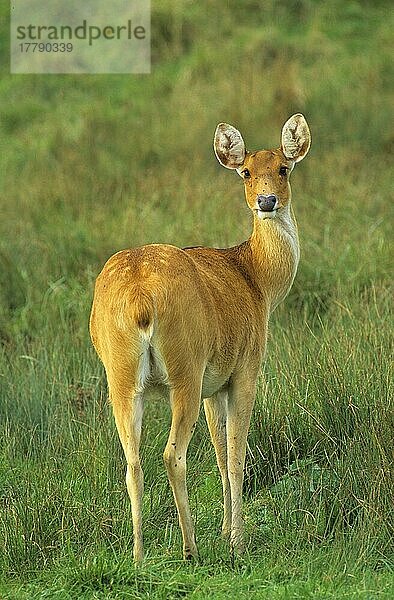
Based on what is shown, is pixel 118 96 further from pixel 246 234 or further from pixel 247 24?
pixel 246 234

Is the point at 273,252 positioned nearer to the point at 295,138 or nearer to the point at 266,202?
the point at 266,202

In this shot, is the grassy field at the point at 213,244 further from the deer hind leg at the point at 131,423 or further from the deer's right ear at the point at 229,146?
the deer's right ear at the point at 229,146

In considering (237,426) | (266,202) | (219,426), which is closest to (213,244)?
(219,426)

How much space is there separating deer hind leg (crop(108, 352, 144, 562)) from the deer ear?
1.59 meters

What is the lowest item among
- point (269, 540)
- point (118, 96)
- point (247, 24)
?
point (269, 540)

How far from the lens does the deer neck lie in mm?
5777

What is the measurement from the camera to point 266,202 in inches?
215

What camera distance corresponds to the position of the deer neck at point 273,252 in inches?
227

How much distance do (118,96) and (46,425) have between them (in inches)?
340

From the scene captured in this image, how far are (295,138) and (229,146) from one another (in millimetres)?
329

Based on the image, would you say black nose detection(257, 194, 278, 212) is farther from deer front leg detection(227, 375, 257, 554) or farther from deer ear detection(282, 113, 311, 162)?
deer front leg detection(227, 375, 257, 554)

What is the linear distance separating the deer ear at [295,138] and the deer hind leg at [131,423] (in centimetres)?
159

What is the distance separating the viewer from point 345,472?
18.6 ft

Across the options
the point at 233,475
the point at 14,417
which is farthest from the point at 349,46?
the point at 233,475
